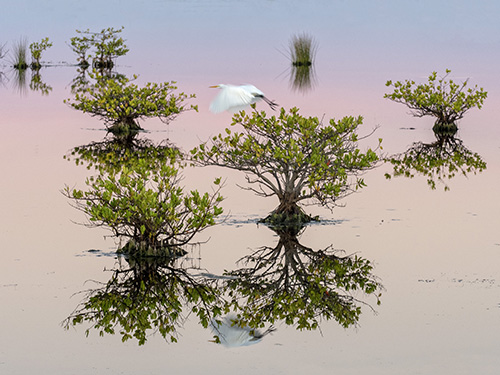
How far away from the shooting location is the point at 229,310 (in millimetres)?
10250

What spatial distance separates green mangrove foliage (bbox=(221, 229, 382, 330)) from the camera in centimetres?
1009

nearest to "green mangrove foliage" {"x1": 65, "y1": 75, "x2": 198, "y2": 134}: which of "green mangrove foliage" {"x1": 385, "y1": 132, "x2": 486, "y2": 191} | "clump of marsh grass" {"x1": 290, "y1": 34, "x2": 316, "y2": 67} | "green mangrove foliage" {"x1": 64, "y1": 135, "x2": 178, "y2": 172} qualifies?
"green mangrove foliage" {"x1": 64, "y1": 135, "x2": 178, "y2": 172}

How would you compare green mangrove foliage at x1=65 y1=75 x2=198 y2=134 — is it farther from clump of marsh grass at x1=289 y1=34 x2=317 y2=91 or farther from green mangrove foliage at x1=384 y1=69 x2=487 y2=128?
clump of marsh grass at x1=289 y1=34 x2=317 y2=91

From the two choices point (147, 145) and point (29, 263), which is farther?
point (147, 145)

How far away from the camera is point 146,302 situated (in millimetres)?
10547

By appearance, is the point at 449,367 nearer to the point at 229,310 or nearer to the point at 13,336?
the point at 229,310

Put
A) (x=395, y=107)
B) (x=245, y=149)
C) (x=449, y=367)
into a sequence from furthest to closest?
(x=395, y=107), (x=245, y=149), (x=449, y=367)

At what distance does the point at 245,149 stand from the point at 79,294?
4.23 meters

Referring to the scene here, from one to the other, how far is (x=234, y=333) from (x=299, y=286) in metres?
1.74

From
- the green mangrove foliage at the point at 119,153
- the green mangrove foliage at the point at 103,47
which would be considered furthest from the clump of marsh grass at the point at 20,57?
the green mangrove foliage at the point at 119,153

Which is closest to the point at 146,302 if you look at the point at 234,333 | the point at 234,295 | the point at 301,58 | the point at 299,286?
the point at 234,295

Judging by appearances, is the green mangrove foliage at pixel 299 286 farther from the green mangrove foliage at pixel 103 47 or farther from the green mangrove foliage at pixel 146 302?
the green mangrove foliage at pixel 103 47

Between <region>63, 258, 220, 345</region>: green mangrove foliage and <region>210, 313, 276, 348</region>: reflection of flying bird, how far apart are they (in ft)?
0.61

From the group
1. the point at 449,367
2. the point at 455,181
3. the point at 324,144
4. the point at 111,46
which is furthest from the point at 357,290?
the point at 111,46
